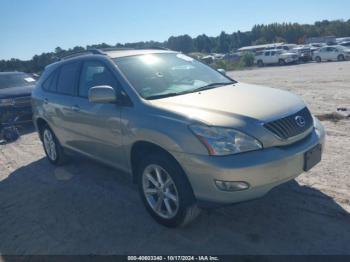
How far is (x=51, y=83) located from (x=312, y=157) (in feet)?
14.0

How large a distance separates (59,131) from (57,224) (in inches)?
75.1

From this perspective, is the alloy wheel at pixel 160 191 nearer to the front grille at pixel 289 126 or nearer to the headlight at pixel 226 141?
the headlight at pixel 226 141

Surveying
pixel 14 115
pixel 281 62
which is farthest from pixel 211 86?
pixel 281 62

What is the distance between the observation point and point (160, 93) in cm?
401

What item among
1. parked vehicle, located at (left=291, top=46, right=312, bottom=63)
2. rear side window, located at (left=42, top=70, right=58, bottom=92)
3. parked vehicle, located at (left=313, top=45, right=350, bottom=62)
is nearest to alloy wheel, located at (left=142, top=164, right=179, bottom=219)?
rear side window, located at (left=42, top=70, right=58, bottom=92)

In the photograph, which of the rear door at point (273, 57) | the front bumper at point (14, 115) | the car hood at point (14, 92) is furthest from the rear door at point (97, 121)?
the rear door at point (273, 57)

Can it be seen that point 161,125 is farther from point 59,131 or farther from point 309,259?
point 59,131

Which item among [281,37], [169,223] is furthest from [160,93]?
[281,37]

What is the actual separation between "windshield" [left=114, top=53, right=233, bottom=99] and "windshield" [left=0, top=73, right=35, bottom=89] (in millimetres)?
7355

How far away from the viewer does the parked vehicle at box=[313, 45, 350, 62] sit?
31.5 meters

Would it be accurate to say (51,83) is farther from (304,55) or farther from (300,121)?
(304,55)

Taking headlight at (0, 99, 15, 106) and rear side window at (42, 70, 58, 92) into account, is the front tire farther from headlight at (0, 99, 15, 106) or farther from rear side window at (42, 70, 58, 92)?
headlight at (0, 99, 15, 106)

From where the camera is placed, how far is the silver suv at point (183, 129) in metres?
3.14

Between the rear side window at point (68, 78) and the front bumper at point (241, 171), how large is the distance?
2.53 meters
